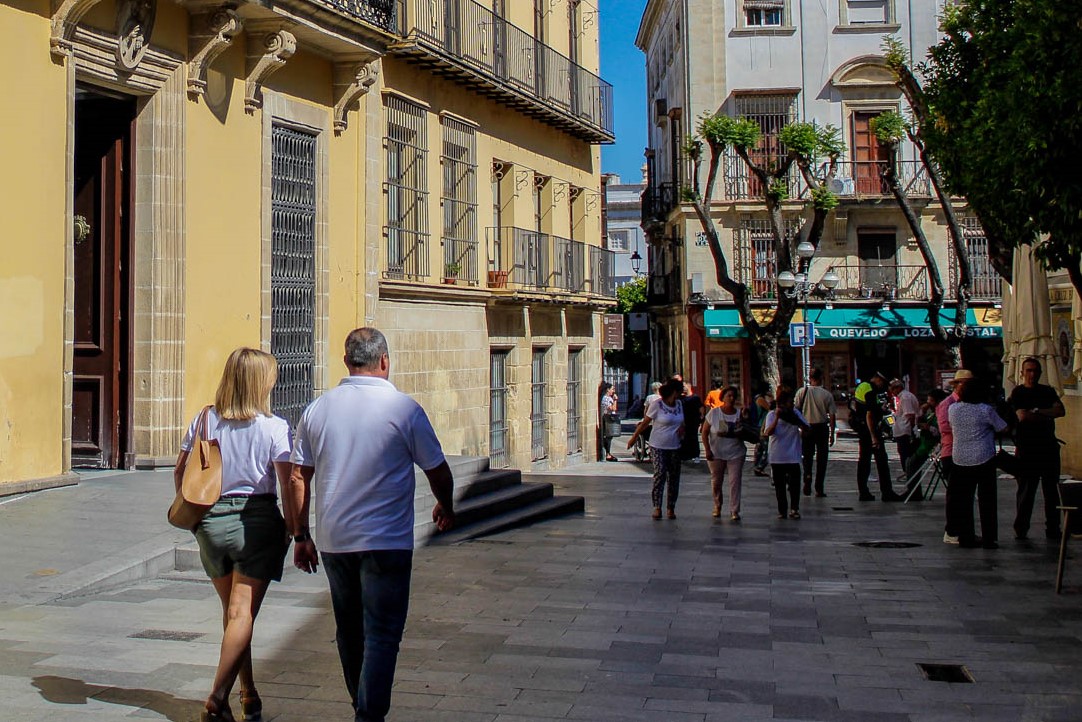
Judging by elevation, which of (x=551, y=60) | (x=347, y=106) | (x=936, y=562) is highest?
(x=551, y=60)

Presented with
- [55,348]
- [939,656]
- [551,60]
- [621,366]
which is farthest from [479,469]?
[621,366]

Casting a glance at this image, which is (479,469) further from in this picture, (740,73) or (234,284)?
(740,73)

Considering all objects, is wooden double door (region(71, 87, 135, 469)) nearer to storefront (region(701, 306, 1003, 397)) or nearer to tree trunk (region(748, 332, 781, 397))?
tree trunk (region(748, 332, 781, 397))

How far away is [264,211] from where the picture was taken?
14320 mm

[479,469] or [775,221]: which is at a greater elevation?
[775,221]

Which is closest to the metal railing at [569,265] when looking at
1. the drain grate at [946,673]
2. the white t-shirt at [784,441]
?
the white t-shirt at [784,441]

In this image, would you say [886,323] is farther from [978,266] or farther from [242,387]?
[242,387]

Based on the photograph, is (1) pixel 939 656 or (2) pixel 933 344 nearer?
(1) pixel 939 656

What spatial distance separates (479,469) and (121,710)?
29.0 feet

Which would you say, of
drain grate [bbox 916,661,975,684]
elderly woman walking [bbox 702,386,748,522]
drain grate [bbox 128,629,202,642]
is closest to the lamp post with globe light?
elderly woman walking [bbox 702,386,748,522]

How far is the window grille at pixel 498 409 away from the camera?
22.2 meters

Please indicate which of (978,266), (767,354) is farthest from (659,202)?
(767,354)

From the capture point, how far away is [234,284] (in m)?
13.8

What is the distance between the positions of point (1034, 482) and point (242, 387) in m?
8.82
